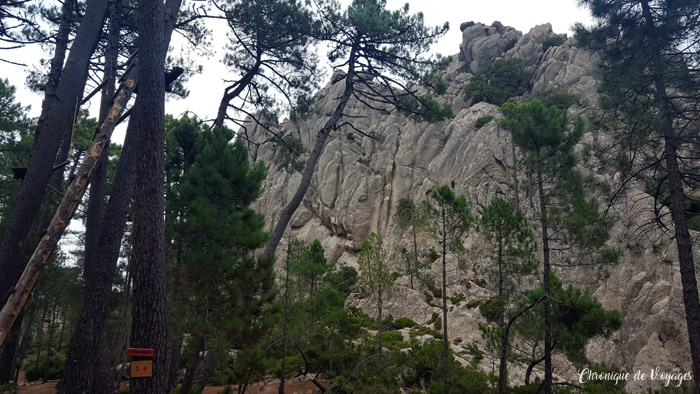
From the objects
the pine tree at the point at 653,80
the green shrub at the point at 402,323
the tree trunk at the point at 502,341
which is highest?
the pine tree at the point at 653,80

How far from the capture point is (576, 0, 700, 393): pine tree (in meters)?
8.02

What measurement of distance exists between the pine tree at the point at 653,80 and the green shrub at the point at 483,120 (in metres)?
24.1

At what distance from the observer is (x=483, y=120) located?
3344cm

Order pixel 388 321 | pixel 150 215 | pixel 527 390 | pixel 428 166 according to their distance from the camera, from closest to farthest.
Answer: pixel 150 215, pixel 527 390, pixel 388 321, pixel 428 166

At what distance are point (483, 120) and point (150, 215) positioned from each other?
108 ft

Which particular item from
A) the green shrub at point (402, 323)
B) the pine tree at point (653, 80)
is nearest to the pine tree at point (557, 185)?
the pine tree at point (653, 80)

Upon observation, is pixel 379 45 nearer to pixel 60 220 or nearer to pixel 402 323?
pixel 60 220

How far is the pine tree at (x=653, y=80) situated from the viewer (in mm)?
8023

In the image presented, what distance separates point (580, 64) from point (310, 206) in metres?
30.4

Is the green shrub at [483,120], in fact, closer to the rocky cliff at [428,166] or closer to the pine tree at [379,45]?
the rocky cliff at [428,166]

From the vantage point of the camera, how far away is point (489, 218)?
11.5m

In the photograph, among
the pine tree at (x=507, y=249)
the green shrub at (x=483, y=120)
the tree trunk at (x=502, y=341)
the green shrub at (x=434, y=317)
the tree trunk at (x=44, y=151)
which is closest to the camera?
the tree trunk at (x=44, y=151)

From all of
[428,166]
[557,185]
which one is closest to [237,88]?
[557,185]

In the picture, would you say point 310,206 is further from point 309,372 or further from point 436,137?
point 309,372
